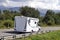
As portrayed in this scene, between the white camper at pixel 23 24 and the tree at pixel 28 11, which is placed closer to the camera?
the white camper at pixel 23 24

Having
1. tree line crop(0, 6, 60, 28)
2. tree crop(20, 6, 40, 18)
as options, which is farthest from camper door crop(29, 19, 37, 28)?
tree crop(20, 6, 40, 18)

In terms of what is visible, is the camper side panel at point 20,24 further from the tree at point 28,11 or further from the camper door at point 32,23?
the tree at point 28,11

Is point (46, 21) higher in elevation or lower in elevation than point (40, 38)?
lower

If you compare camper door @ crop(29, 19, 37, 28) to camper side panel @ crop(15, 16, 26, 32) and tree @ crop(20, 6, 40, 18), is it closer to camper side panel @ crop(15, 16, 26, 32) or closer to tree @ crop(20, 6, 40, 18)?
camper side panel @ crop(15, 16, 26, 32)

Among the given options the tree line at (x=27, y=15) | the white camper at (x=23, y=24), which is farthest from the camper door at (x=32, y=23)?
the tree line at (x=27, y=15)

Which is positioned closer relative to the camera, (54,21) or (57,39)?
(57,39)

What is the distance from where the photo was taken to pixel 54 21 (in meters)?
62.3

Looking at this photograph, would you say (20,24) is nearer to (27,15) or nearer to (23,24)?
(23,24)

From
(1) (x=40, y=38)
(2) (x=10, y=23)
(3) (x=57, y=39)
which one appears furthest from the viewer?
(2) (x=10, y=23)

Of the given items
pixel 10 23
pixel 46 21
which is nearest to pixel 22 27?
pixel 10 23

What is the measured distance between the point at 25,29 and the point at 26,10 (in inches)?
1435

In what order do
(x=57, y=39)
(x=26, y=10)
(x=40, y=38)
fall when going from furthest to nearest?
(x=26, y=10) → (x=57, y=39) → (x=40, y=38)

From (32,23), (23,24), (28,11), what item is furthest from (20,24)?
(28,11)

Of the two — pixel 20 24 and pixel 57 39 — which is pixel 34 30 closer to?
pixel 20 24
